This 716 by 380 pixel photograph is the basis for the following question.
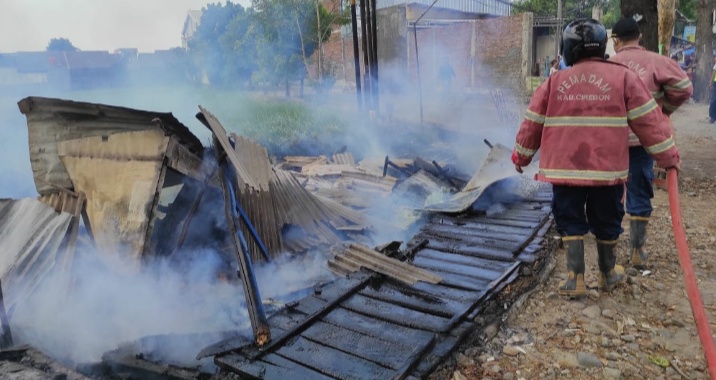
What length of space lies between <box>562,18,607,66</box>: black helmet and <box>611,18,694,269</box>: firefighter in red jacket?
716 mm

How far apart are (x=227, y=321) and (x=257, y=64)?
54.2ft

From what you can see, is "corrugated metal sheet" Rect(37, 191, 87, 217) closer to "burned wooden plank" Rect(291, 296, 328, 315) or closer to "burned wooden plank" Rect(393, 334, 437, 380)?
"burned wooden plank" Rect(291, 296, 328, 315)

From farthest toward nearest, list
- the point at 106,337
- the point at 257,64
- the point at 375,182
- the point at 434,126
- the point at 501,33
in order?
the point at 501,33 → the point at 257,64 → the point at 434,126 → the point at 375,182 → the point at 106,337

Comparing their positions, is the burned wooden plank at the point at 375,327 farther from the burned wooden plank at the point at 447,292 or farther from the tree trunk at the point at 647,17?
the tree trunk at the point at 647,17

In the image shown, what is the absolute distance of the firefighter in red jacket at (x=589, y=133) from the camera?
3.19 meters

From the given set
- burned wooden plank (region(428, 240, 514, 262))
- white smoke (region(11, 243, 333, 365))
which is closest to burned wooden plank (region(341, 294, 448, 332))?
white smoke (region(11, 243, 333, 365))

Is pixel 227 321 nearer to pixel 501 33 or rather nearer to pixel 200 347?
pixel 200 347

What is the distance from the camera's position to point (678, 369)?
2744 millimetres

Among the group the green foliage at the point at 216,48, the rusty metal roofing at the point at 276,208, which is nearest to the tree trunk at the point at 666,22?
the rusty metal roofing at the point at 276,208

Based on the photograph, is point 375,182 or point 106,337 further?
point 375,182

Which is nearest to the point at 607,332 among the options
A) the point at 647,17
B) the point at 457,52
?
the point at 647,17

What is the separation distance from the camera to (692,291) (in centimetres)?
269

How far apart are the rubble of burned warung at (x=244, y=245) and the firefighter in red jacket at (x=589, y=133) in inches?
31.7

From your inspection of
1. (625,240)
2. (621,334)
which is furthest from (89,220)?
(625,240)
